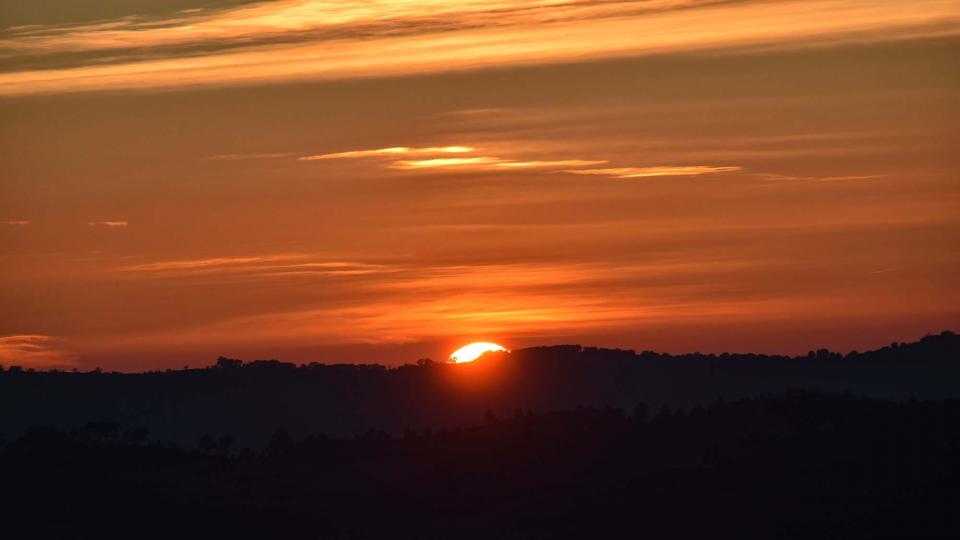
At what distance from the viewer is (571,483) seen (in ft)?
202

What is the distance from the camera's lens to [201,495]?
211 ft

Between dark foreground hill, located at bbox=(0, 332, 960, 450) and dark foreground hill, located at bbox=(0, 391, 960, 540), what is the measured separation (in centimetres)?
4126

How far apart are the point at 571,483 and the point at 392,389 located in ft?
240

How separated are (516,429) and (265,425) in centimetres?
6487

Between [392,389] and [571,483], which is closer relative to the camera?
[571,483]

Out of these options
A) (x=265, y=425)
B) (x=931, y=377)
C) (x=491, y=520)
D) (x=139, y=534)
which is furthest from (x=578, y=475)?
(x=265, y=425)

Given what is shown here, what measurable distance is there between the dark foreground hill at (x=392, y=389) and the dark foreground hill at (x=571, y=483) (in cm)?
4126

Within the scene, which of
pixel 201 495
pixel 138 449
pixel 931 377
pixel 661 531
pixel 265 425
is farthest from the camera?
pixel 265 425

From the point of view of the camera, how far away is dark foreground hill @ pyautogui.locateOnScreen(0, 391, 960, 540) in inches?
2206

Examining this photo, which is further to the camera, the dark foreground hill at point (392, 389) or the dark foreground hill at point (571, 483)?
the dark foreground hill at point (392, 389)

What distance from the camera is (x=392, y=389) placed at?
5281 inches

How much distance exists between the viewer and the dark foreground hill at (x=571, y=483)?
56031mm

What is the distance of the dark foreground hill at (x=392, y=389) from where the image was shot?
11231 cm

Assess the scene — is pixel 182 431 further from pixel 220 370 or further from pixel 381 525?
pixel 381 525
